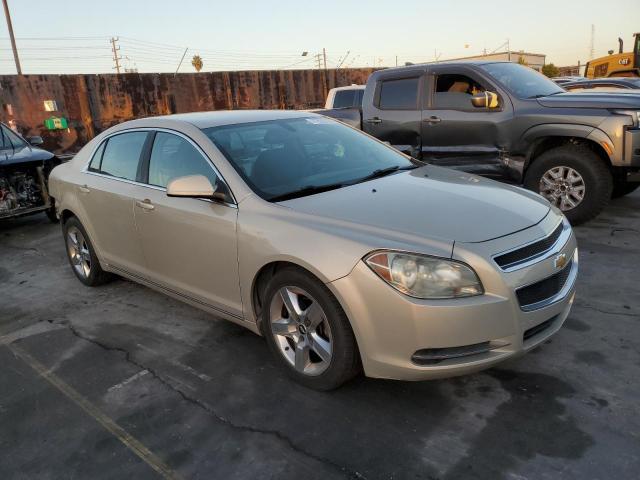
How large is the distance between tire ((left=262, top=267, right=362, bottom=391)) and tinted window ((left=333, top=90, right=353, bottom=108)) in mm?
8474

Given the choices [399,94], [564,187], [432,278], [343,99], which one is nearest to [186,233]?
[432,278]

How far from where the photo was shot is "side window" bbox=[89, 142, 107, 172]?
4594 millimetres

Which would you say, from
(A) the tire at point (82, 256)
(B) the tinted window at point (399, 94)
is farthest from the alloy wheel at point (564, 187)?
(A) the tire at point (82, 256)

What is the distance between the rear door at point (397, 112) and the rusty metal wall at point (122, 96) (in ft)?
39.7

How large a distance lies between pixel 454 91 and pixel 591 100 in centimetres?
160

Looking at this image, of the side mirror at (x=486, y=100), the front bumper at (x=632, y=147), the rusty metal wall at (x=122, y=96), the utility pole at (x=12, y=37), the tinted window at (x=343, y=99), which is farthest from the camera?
the utility pole at (x=12, y=37)

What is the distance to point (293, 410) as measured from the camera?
2.81m

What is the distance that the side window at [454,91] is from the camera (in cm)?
642

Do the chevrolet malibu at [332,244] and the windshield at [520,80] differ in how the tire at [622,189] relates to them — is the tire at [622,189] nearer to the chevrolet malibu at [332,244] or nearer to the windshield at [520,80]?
the windshield at [520,80]

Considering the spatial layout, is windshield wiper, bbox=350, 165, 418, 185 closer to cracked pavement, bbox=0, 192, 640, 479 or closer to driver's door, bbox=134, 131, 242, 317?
driver's door, bbox=134, 131, 242, 317

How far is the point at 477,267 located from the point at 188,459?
1.66 meters

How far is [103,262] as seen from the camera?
15.1ft

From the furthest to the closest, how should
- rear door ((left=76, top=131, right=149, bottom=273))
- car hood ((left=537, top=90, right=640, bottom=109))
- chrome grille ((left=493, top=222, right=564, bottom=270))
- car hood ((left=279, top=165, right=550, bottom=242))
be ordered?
car hood ((left=537, top=90, right=640, bottom=109))
rear door ((left=76, top=131, right=149, bottom=273))
car hood ((left=279, top=165, right=550, bottom=242))
chrome grille ((left=493, top=222, right=564, bottom=270))

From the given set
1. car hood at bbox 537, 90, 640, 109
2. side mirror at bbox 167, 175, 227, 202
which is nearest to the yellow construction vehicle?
car hood at bbox 537, 90, 640, 109
